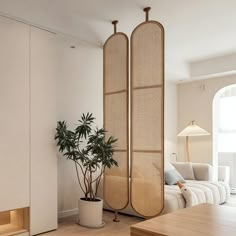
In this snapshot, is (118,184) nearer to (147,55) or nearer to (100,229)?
(100,229)

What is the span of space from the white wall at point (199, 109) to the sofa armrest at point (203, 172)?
1.04m

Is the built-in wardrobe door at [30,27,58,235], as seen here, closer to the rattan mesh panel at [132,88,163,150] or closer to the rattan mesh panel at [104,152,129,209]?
the rattan mesh panel at [104,152,129,209]

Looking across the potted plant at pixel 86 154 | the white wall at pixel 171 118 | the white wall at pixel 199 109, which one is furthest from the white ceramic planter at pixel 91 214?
the white wall at pixel 199 109

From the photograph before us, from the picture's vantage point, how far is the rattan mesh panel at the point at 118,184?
422cm

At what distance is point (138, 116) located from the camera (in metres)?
4.10

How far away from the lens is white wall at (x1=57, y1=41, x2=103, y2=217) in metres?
4.40

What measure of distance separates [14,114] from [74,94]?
4.31ft

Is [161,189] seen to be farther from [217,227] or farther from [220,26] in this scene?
[220,26]

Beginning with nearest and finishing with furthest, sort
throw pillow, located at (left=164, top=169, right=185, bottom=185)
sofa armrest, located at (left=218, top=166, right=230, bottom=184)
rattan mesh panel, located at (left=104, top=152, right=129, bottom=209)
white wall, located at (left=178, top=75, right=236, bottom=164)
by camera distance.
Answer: rattan mesh panel, located at (left=104, top=152, right=129, bottom=209), throw pillow, located at (left=164, top=169, right=185, bottom=185), sofa armrest, located at (left=218, top=166, right=230, bottom=184), white wall, located at (left=178, top=75, right=236, bottom=164)

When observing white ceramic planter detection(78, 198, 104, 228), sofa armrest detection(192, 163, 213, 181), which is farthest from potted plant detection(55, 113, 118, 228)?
sofa armrest detection(192, 163, 213, 181)

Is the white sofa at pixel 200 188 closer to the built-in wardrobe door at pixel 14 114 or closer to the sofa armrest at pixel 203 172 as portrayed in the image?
the sofa armrest at pixel 203 172

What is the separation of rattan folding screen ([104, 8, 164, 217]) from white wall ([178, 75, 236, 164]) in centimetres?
276

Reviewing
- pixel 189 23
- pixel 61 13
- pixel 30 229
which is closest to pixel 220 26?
pixel 189 23

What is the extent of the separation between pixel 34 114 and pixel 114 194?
5.51 feet
